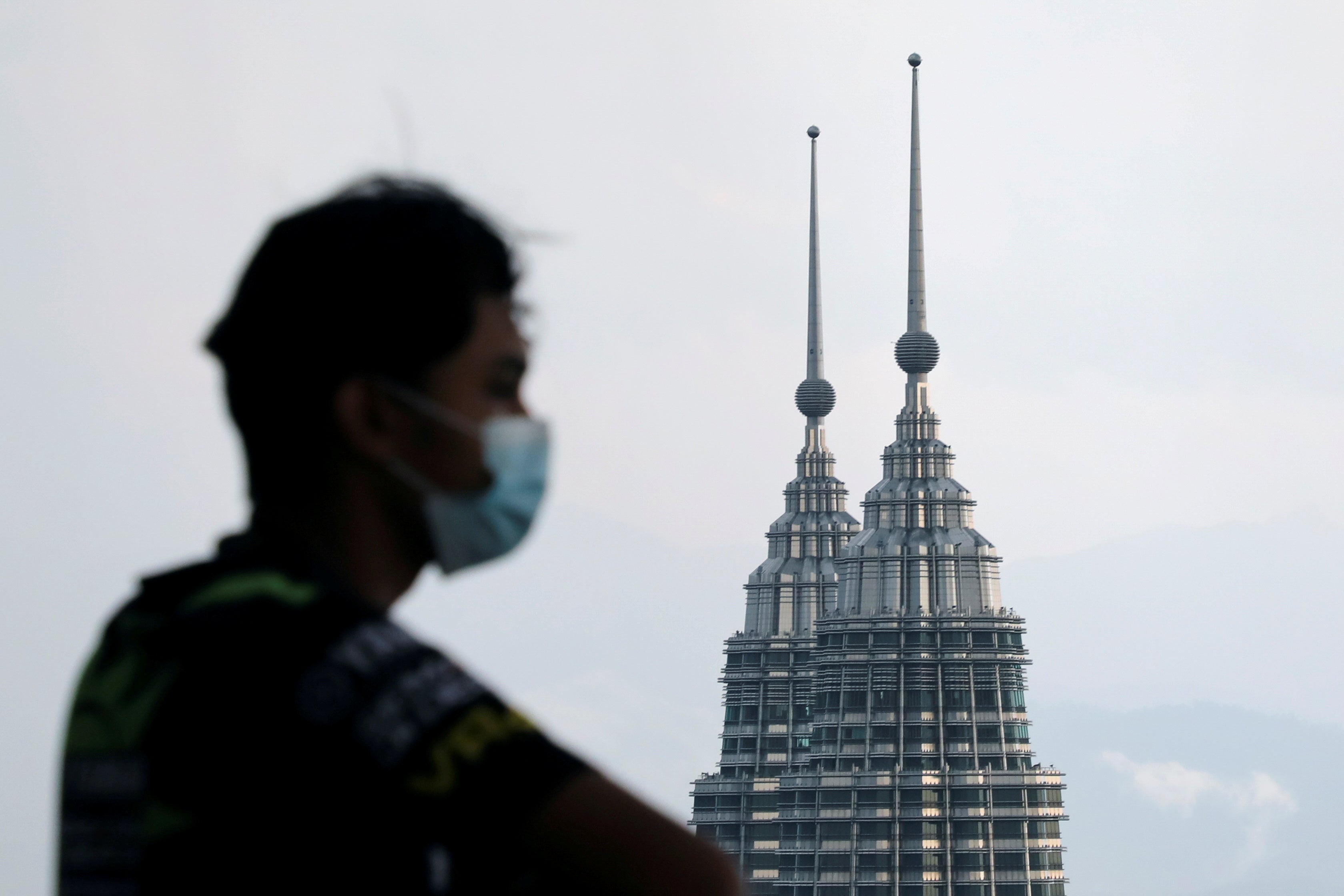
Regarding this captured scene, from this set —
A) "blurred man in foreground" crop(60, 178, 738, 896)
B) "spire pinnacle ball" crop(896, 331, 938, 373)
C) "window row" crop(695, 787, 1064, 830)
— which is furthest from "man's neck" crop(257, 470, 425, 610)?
"spire pinnacle ball" crop(896, 331, 938, 373)

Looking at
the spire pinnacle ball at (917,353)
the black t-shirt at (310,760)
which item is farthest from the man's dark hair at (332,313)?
the spire pinnacle ball at (917,353)

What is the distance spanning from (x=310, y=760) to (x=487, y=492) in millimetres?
917

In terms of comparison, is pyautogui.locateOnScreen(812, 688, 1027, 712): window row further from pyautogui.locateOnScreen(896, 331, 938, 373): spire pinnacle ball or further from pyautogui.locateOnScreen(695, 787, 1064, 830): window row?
pyautogui.locateOnScreen(896, 331, 938, 373): spire pinnacle ball

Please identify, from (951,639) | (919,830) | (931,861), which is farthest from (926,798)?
(951,639)

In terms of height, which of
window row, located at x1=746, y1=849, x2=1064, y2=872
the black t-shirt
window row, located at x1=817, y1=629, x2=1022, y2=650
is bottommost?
the black t-shirt

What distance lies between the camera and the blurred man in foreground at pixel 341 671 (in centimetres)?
364

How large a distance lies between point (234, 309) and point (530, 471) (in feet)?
2.07

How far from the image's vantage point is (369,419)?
4285 mm

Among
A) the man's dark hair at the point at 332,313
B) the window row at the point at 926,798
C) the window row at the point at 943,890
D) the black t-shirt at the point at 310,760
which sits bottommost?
the black t-shirt at the point at 310,760

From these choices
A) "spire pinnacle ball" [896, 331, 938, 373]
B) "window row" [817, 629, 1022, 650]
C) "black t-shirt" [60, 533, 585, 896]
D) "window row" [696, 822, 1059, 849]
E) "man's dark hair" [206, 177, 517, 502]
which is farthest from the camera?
"spire pinnacle ball" [896, 331, 938, 373]

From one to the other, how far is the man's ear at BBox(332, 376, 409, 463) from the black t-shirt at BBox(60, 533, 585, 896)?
1.57 ft

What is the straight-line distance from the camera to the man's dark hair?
4223 mm

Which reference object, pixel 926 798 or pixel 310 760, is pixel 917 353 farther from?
pixel 310 760

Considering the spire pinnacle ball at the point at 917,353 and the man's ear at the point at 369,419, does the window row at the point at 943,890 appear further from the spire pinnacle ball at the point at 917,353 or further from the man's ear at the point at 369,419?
the man's ear at the point at 369,419
